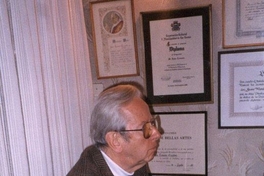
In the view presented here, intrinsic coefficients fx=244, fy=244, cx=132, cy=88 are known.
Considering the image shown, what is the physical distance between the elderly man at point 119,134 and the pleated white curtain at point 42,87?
0.62 feet

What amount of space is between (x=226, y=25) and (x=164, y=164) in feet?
3.37

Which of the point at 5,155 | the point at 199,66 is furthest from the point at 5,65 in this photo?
the point at 199,66

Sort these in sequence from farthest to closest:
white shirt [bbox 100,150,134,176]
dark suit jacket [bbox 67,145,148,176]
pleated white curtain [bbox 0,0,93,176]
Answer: white shirt [bbox 100,150,134,176]
dark suit jacket [bbox 67,145,148,176]
pleated white curtain [bbox 0,0,93,176]

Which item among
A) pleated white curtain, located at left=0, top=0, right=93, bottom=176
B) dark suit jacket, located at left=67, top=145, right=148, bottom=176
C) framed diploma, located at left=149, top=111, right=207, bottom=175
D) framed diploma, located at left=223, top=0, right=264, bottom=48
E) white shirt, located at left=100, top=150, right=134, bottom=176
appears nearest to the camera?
pleated white curtain, located at left=0, top=0, right=93, bottom=176

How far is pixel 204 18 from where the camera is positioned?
1.55 meters

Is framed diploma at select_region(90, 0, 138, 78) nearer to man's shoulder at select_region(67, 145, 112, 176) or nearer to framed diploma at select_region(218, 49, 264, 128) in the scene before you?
framed diploma at select_region(218, 49, 264, 128)

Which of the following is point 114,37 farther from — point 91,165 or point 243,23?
point 91,165

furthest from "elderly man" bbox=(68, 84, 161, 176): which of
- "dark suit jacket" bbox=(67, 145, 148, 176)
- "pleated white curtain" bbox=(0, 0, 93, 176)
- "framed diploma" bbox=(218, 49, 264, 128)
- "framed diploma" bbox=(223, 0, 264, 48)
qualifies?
"framed diploma" bbox=(223, 0, 264, 48)

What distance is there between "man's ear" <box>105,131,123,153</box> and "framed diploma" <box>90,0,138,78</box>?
67cm

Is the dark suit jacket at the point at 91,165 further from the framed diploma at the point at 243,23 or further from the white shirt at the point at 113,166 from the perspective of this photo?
the framed diploma at the point at 243,23

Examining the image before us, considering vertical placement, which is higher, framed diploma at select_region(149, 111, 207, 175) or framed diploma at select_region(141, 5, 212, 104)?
framed diploma at select_region(141, 5, 212, 104)

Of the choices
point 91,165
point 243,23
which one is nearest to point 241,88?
point 243,23

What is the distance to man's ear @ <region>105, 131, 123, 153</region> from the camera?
3.72 feet

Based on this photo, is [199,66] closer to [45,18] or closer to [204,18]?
[204,18]
